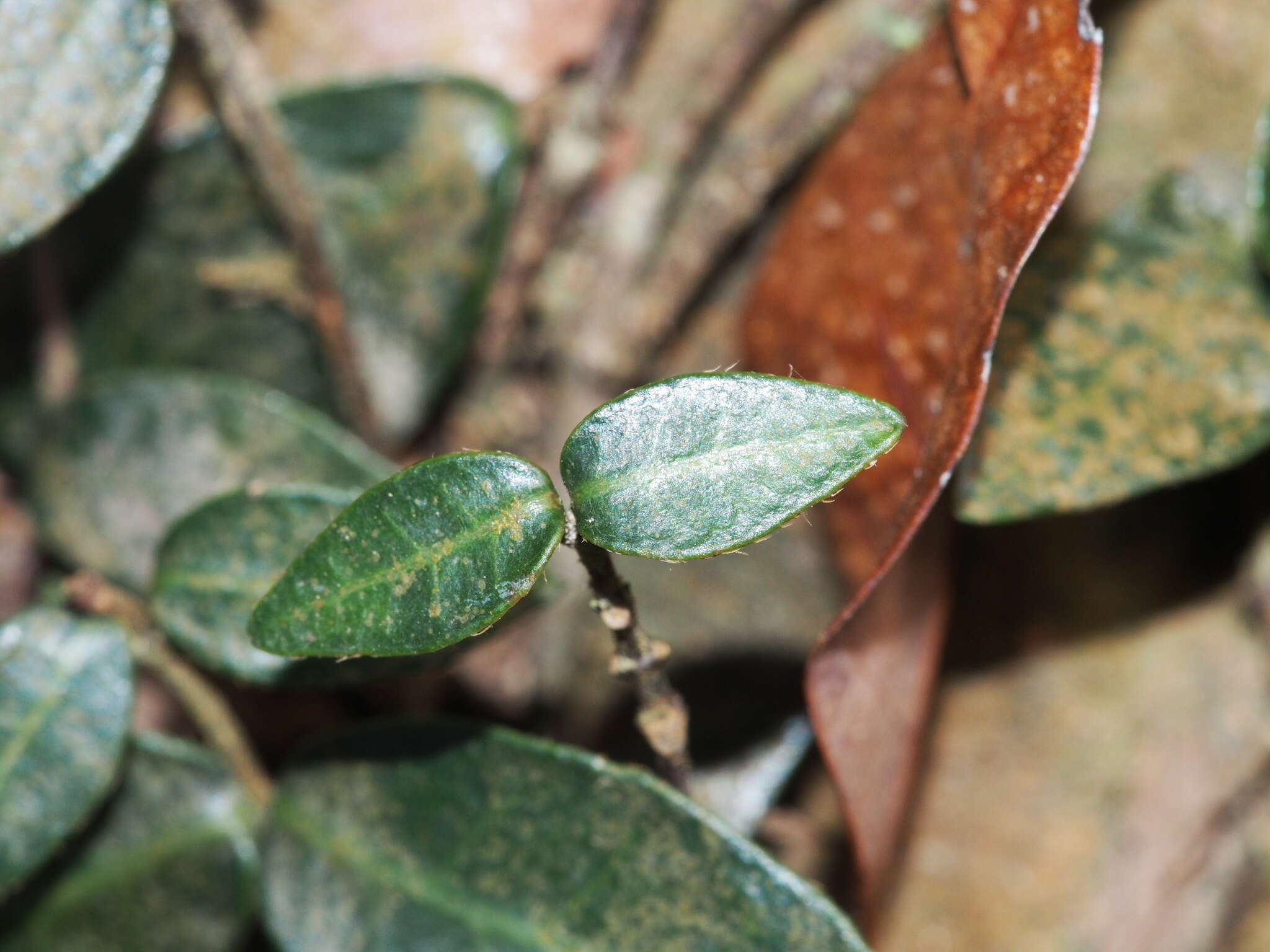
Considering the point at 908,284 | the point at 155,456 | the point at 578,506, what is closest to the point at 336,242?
the point at 155,456

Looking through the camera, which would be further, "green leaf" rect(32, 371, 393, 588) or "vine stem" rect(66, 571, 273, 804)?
"green leaf" rect(32, 371, 393, 588)

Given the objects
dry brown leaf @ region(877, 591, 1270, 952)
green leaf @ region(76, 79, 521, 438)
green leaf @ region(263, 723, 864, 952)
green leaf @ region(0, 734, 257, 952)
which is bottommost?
dry brown leaf @ region(877, 591, 1270, 952)

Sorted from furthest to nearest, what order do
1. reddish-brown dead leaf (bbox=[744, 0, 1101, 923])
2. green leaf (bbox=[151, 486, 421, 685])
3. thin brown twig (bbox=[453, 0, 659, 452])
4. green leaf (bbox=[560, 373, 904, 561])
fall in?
thin brown twig (bbox=[453, 0, 659, 452]), green leaf (bbox=[151, 486, 421, 685]), reddish-brown dead leaf (bbox=[744, 0, 1101, 923]), green leaf (bbox=[560, 373, 904, 561])

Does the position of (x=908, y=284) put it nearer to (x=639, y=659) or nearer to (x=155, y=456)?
(x=639, y=659)

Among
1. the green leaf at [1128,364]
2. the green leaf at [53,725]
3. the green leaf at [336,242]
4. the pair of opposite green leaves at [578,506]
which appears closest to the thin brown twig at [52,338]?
the green leaf at [336,242]

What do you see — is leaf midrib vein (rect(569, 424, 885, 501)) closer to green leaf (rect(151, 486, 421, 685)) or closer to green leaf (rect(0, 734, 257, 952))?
green leaf (rect(151, 486, 421, 685))

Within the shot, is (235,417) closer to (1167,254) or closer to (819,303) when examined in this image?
(819,303)

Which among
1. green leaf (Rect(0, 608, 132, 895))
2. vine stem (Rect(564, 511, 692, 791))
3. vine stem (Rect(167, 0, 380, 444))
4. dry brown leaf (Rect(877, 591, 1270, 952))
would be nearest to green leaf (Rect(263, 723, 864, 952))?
vine stem (Rect(564, 511, 692, 791))
